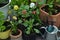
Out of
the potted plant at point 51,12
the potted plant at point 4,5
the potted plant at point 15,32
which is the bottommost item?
the potted plant at point 15,32

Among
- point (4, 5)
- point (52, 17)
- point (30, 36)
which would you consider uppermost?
point (4, 5)

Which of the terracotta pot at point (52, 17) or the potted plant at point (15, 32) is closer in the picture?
the potted plant at point (15, 32)

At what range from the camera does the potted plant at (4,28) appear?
1506 mm

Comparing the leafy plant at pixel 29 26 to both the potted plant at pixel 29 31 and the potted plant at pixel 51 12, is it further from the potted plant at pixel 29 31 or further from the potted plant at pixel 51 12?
the potted plant at pixel 51 12

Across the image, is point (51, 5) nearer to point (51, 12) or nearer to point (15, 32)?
point (51, 12)

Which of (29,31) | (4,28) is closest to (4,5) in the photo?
(4,28)

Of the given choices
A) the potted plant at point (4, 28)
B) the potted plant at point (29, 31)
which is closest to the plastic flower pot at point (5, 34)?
the potted plant at point (4, 28)

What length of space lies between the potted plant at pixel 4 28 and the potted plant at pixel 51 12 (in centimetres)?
33

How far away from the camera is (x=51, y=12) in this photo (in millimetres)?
1663

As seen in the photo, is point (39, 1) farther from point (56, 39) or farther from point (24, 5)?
point (56, 39)

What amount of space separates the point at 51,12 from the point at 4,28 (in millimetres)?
448

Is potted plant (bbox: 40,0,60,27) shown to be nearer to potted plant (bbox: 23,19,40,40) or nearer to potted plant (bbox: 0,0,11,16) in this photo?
potted plant (bbox: 23,19,40,40)

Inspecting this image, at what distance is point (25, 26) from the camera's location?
157 cm

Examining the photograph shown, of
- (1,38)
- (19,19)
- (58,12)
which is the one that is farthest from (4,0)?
(58,12)
